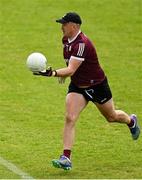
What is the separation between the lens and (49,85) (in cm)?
1814

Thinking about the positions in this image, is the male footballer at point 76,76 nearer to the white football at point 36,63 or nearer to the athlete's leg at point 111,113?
the athlete's leg at point 111,113

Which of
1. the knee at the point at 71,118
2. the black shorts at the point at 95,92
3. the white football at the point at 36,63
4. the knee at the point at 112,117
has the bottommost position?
the knee at the point at 112,117

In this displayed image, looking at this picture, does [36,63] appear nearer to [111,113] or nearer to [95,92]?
[95,92]

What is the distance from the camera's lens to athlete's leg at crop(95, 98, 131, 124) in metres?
11.5

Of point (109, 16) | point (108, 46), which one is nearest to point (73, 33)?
point (108, 46)

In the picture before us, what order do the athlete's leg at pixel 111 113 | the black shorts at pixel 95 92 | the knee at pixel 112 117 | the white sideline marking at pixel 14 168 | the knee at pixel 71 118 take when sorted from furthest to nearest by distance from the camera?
the knee at pixel 112 117, the athlete's leg at pixel 111 113, the black shorts at pixel 95 92, the knee at pixel 71 118, the white sideline marking at pixel 14 168

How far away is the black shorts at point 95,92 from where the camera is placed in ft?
36.8

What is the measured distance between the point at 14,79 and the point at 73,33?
312 inches

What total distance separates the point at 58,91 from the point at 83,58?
262 inches

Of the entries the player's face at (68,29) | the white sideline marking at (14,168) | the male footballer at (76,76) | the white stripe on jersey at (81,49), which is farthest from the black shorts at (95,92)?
the white sideline marking at (14,168)

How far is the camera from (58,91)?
57.6ft

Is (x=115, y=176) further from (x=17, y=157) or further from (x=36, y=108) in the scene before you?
(x=36, y=108)

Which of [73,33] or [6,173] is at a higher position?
[73,33]

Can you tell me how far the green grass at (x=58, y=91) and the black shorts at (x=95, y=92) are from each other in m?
1.02
